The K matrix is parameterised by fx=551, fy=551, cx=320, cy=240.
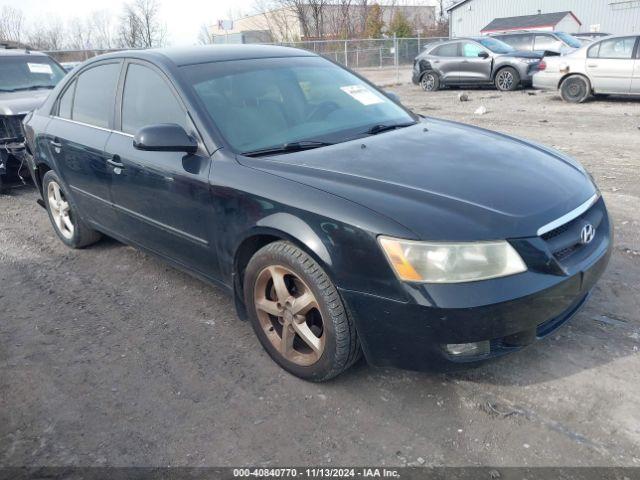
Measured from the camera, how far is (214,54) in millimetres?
3688

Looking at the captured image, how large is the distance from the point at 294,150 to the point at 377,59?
77.8ft

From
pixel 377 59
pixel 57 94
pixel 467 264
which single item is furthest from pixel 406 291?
pixel 377 59

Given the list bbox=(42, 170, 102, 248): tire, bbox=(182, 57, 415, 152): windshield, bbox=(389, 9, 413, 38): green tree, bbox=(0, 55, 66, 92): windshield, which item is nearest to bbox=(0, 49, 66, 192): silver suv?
bbox=(0, 55, 66, 92): windshield

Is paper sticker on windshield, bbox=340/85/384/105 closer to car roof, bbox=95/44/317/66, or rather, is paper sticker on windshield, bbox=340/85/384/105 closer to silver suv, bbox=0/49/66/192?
car roof, bbox=95/44/317/66

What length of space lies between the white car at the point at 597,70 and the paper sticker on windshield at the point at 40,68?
1054 centimetres

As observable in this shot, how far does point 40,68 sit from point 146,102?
239 inches

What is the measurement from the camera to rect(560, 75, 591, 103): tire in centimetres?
1245

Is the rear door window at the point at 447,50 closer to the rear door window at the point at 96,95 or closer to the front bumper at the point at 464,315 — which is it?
the rear door window at the point at 96,95

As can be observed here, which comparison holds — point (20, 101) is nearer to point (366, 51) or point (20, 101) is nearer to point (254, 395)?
point (254, 395)

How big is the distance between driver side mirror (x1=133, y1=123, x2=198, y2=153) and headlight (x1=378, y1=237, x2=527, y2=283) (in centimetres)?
139

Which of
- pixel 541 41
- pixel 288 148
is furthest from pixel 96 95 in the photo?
pixel 541 41

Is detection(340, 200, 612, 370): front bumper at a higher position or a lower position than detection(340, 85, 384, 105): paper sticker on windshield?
lower

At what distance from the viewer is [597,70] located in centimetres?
1214

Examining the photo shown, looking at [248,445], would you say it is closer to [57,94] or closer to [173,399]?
[173,399]
